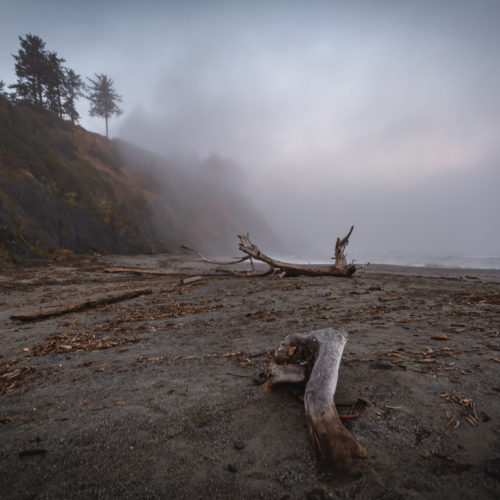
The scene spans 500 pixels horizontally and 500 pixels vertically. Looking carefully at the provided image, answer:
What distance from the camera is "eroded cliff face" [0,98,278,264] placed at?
15.8 meters

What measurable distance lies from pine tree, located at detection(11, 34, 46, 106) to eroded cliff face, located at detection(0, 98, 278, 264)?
6056 mm

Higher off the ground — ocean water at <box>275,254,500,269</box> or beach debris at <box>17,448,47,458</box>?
ocean water at <box>275,254,500,269</box>

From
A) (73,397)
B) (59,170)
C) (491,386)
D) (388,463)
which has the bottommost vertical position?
(73,397)

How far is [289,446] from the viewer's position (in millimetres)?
1505

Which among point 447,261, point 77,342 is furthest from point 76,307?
point 447,261

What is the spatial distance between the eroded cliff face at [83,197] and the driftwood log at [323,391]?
14812 millimetres

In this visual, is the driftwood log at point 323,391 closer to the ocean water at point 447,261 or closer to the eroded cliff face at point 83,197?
the ocean water at point 447,261

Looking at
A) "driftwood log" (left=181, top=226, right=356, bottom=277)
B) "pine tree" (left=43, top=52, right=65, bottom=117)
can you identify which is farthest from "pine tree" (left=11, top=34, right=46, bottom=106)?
"driftwood log" (left=181, top=226, right=356, bottom=277)

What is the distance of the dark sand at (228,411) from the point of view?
1.28 metres

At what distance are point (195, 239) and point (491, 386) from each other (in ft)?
114

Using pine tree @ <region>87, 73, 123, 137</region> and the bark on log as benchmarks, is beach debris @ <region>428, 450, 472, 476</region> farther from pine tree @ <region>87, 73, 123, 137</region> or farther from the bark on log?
pine tree @ <region>87, 73, 123, 137</region>

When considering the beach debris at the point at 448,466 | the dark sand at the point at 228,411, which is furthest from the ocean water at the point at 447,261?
the beach debris at the point at 448,466

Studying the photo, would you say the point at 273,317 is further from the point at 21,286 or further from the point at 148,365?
the point at 21,286

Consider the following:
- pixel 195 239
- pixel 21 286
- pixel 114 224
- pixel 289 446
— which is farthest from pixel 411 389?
pixel 195 239
